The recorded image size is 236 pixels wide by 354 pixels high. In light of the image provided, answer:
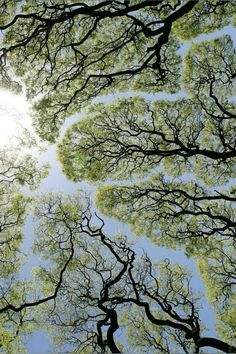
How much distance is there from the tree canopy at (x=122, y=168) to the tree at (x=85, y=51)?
42 mm

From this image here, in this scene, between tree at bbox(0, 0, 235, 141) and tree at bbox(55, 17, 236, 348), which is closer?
tree at bbox(0, 0, 235, 141)

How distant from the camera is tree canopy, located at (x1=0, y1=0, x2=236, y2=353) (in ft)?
43.8

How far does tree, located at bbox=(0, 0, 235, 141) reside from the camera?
41.3 feet

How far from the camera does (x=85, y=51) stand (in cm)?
1385

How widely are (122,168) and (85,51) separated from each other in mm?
4672

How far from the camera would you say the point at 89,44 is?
13773 mm

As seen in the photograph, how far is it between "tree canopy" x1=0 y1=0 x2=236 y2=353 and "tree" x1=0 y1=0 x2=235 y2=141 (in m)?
0.04

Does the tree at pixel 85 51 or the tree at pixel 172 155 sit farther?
the tree at pixel 172 155

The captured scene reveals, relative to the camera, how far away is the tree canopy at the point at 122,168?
13.4 m

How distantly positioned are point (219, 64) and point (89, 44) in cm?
466

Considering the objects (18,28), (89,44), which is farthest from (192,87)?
(18,28)

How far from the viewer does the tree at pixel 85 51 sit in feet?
41.3

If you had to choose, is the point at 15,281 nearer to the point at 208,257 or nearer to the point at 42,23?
the point at 208,257

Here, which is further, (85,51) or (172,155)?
(172,155)
